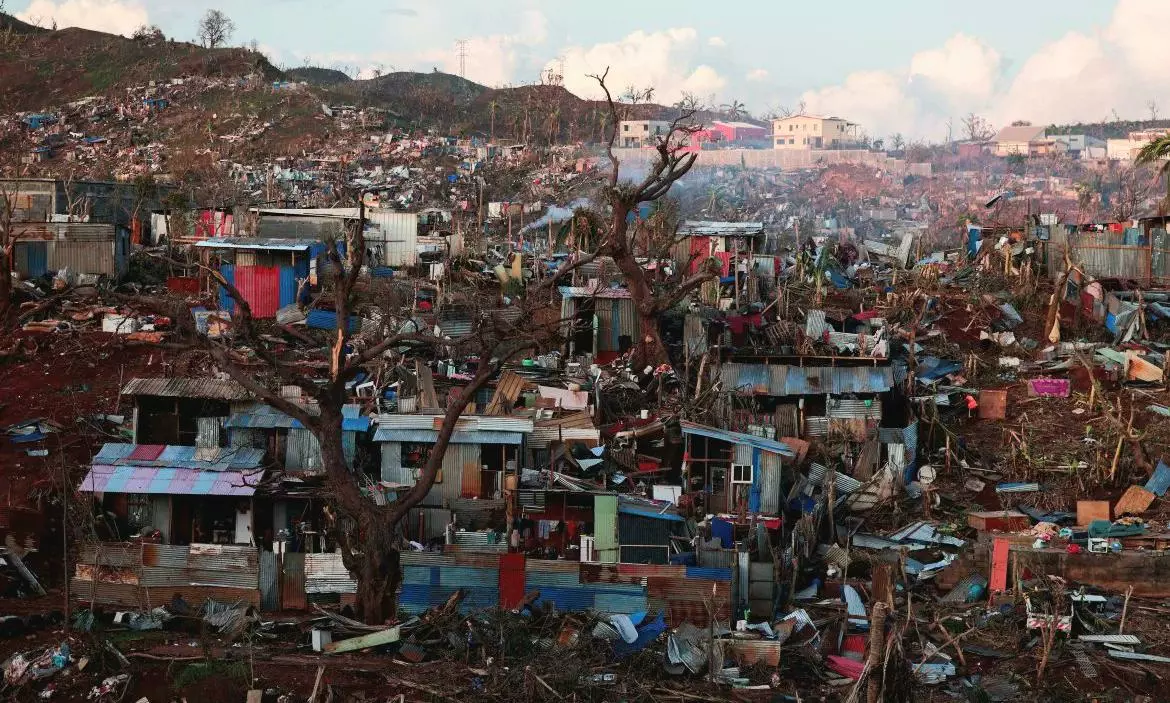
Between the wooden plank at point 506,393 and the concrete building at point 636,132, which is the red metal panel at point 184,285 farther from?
the concrete building at point 636,132

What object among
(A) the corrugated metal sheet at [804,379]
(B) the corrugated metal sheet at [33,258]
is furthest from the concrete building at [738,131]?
(A) the corrugated metal sheet at [804,379]

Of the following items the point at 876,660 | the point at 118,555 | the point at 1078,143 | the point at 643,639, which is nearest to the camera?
the point at 876,660

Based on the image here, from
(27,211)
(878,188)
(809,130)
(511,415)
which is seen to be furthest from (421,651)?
(809,130)

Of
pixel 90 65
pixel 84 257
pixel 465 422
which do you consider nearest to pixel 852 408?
pixel 465 422

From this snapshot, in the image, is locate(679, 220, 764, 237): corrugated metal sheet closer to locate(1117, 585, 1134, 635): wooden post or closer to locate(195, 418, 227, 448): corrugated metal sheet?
locate(195, 418, 227, 448): corrugated metal sheet

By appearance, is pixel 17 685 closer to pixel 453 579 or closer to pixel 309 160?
pixel 453 579

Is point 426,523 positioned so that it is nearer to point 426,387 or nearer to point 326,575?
point 326,575
